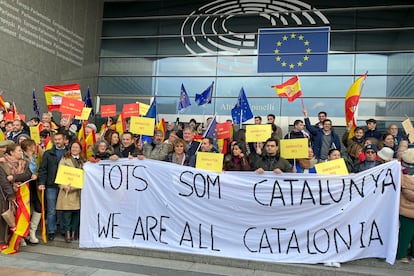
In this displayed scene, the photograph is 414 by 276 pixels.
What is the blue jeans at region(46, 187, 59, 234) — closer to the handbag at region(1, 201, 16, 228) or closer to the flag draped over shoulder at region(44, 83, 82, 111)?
the handbag at region(1, 201, 16, 228)

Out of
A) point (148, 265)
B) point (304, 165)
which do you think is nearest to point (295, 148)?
point (304, 165)

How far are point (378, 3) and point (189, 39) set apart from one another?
7155 millimetres

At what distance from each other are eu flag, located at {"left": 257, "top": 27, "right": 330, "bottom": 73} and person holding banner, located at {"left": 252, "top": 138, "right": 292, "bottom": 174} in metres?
9.13

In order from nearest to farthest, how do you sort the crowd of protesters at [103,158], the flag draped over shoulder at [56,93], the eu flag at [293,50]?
the crowd of protesters at [103,158], the flag draped over shoulder at [56,93], the eu flag at [293,50]

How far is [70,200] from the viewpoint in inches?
230

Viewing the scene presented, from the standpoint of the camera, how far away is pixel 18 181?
564 cm

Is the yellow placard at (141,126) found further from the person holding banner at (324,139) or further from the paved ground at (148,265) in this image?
the person holding banner at (324,139)

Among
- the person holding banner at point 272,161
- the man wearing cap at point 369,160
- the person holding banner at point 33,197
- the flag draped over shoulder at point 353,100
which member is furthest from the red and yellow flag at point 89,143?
the flag draped over shoulder at point 353,100

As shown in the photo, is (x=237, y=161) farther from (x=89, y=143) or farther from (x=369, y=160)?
(x=89, y=143)

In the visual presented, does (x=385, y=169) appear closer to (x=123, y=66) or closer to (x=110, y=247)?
(x=110, y=247)

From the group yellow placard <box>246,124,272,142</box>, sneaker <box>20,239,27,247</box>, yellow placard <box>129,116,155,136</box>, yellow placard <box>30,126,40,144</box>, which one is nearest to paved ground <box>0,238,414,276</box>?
sneaker <box>20,239,27,247</box>

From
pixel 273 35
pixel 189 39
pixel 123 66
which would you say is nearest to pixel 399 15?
pixel 273 35

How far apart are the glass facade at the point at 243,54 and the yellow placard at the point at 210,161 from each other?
8.90 metres

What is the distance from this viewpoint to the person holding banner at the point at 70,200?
5.81 m
